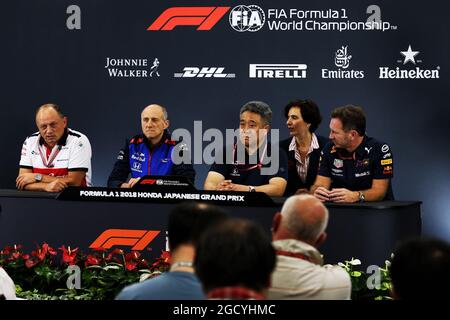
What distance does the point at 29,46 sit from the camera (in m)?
8.31

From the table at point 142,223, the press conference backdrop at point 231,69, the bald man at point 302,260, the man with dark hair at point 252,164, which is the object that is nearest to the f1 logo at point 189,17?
the press conference backdrop at point 231,69

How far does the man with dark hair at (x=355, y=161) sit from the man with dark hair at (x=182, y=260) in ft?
9.74

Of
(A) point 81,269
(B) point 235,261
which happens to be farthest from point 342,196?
(B) point 235,261

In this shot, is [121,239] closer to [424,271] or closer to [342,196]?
[342,196]

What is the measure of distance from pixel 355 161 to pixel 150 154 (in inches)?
66.0

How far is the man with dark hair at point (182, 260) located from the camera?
2.66 metres

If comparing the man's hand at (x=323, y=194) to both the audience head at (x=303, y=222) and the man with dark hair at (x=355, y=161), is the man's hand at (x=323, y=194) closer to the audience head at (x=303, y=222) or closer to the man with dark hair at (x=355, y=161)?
the man with dark hair at (x=355, y=161)

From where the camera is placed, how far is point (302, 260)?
3070 mm

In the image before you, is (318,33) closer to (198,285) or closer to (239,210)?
(239,210)

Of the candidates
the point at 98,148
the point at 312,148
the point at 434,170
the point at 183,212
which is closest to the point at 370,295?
the point at 183,212

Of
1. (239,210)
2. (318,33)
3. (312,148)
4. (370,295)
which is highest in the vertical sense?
(318,33)

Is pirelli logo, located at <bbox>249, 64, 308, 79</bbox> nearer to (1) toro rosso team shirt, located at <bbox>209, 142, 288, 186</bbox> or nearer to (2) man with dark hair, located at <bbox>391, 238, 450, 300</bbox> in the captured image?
(1) toro rosso team shirt, located at <bbox>209, 142, 288, 186</bbox>

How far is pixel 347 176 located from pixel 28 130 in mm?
3594

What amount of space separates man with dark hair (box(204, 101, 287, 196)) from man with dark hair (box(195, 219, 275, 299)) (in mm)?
3727
